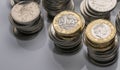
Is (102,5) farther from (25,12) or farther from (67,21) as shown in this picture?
(25,12)

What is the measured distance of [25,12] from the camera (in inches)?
64.0

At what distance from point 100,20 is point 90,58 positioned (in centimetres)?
20

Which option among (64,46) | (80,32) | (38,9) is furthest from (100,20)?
(38,9)

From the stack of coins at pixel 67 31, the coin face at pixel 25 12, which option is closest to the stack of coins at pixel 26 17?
the coin face at pixel 25 12

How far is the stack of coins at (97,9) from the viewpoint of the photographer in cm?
153

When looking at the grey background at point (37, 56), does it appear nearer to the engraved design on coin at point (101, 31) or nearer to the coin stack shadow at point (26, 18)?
the coin stack shadow at point (26, 18)

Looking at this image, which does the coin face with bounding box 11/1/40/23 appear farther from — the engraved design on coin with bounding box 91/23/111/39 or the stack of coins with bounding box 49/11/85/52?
the engraved design on coin with bounding box 91/23/111/39

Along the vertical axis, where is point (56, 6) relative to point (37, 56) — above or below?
above

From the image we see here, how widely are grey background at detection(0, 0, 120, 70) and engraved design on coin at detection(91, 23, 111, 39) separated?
0.15m

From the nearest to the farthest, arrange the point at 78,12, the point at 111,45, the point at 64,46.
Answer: the point at 111,45
the point at 64,46
the point at 78,12

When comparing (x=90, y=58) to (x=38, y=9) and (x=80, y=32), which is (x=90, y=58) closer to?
(x=80, y=32)

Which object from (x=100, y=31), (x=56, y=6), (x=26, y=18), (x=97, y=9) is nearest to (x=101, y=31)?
(x=100, y=31)

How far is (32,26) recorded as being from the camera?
161 cm

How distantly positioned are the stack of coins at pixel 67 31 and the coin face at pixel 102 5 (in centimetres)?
9
